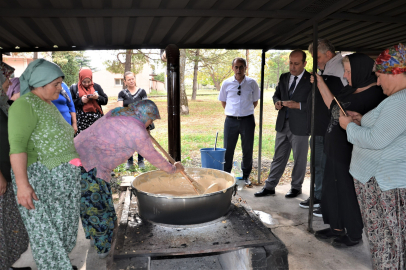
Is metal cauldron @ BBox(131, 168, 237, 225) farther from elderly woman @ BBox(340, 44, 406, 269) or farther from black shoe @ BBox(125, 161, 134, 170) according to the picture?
black shoe @ BBox(125, 161, 134, 170)

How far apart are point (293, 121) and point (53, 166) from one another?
3180mm

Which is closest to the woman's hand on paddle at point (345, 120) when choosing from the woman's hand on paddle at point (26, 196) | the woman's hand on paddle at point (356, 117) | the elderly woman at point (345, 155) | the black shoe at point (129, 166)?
the woman's hand on paddle at point (356, 117)

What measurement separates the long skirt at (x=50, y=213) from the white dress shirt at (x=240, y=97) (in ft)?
10.9

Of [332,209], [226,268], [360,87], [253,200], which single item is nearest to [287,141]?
[253,200]

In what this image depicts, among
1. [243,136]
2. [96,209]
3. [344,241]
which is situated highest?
[243,136]

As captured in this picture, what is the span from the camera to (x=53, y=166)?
2.13m

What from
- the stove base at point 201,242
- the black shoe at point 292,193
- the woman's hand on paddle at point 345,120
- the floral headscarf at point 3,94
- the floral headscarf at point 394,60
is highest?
the floral headscarf at point 394,60

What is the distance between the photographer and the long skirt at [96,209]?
257 cm

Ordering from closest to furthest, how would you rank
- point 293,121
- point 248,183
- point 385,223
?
1. point 385,223
2. point 293,121
3. point 248,183

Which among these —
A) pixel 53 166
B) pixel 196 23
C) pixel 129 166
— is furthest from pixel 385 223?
pixel 129 166

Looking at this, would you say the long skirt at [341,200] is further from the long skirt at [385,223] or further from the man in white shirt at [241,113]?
the man in white shirt at [241,113]

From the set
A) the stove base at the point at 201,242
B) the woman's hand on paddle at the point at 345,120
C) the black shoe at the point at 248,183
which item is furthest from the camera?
the black shoe at the point at 248,183

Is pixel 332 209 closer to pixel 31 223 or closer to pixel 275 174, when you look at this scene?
pixel 275 174

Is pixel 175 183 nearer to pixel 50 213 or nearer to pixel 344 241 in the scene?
pixel 50 213
